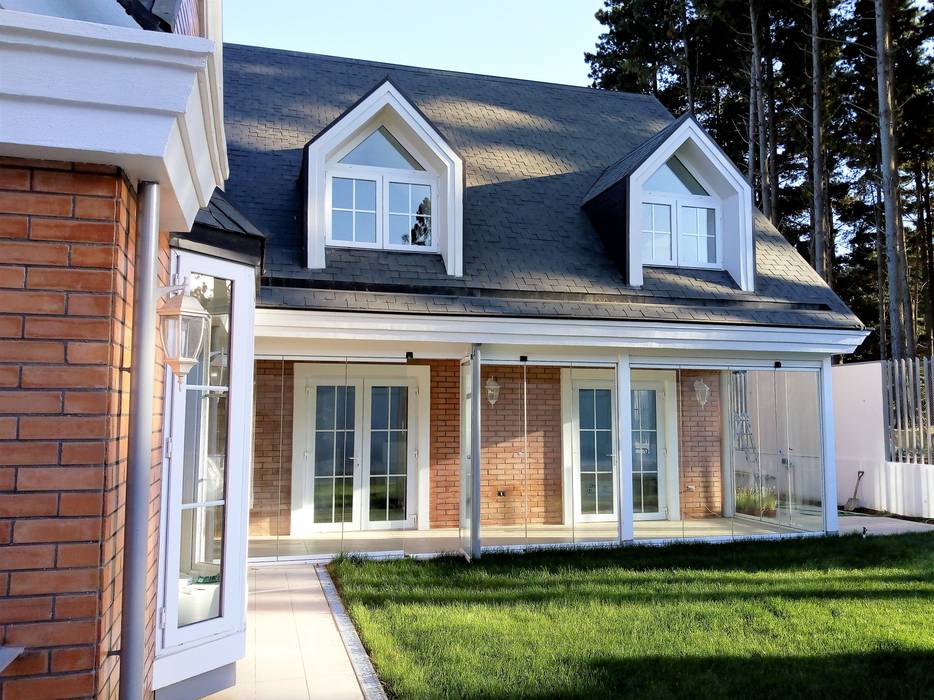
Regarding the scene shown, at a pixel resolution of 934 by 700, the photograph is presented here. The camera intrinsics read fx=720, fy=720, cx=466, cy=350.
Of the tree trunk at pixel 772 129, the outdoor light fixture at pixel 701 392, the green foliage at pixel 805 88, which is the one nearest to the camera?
the outdoor light fixture at pixel 701 392

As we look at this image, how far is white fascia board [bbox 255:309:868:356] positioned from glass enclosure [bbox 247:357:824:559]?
0.50 m

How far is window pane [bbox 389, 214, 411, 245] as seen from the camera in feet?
34.0

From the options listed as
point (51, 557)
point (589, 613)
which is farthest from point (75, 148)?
point (589, 613)

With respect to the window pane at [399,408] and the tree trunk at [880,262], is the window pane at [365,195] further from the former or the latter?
the tree trunk at [880,262]

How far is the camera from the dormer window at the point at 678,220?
11.3 m

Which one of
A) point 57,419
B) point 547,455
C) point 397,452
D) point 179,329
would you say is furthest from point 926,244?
point 57,419

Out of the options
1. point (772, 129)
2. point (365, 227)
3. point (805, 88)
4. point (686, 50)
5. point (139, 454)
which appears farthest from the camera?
point (686, 50)

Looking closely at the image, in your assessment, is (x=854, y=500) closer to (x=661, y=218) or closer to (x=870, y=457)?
(x=870, y=457)

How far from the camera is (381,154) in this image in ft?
34.2

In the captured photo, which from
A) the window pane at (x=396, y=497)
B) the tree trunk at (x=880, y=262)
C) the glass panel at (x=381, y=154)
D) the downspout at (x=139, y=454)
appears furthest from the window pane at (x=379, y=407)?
the tree trunk at (x=880, y=262)

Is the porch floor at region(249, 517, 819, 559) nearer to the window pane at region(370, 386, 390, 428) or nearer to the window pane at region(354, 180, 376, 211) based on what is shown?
the window pane at region(370, 386, 390, 428)

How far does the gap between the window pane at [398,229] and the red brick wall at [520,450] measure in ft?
7.22

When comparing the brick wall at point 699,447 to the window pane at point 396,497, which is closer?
the window pane at point 396,497

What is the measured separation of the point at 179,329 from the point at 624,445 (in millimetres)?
7622
